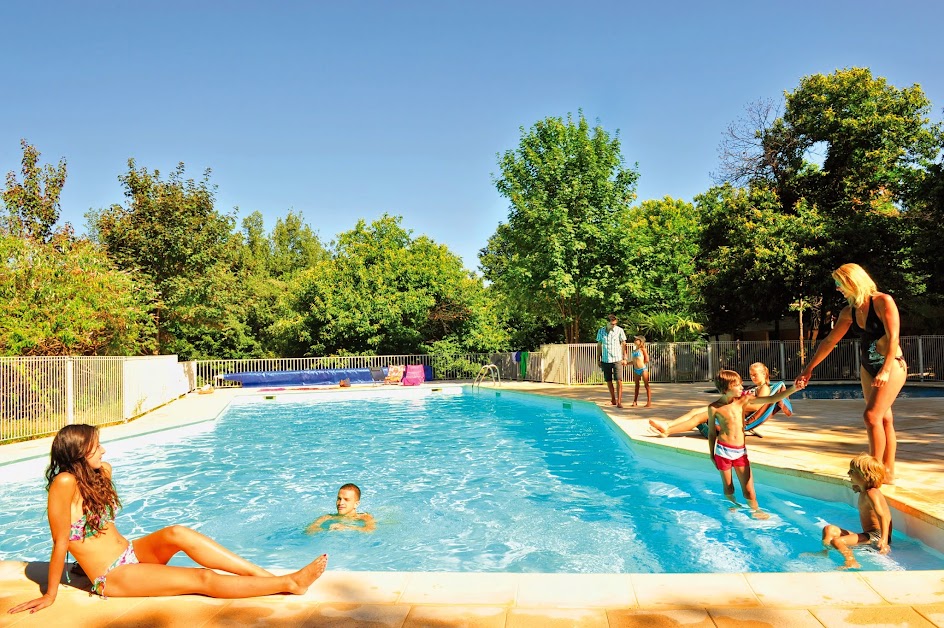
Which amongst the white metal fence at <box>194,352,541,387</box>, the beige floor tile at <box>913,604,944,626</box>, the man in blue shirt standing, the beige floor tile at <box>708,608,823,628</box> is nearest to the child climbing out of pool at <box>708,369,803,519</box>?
→ the beige floor tile at <box>913,604,944,626</box>

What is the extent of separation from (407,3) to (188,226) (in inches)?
443

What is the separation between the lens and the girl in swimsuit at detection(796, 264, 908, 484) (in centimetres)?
453

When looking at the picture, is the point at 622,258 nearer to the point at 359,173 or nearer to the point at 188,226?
the point at 359,173

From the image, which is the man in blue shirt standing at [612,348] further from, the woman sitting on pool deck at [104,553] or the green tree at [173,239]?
the green tree at [173,239]

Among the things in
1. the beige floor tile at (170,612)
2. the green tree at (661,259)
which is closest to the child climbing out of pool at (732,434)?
the beige floor tile at (170,612)

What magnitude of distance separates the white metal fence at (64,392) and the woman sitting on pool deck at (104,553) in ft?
26.6

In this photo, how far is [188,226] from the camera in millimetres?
21078

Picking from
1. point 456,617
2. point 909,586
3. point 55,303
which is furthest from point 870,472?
point 55,303

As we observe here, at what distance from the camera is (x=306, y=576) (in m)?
2.98

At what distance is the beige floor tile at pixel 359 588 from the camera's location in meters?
2.85

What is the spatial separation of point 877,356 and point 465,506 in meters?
4.16

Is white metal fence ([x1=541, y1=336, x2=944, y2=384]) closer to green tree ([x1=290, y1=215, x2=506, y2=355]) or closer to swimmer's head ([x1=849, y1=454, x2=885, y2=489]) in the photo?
green tree ([x1=290, y1=215, x2=506, y2=355])

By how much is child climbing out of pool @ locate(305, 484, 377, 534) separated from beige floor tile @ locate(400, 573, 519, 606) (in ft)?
9.56

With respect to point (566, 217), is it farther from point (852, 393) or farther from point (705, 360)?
point (852, 393)
